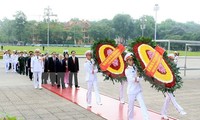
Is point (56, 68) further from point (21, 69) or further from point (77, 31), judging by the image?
point (77, 31)

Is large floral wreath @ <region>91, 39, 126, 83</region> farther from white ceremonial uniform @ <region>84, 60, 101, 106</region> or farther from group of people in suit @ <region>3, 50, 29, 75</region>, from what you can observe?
group of people in suit @ <region>3, 50, 29, 75</region>

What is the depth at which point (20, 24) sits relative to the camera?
105 meters

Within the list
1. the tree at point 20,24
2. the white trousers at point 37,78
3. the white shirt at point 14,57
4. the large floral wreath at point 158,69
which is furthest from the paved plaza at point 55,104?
the tree at point 20,24

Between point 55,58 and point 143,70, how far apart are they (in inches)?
305

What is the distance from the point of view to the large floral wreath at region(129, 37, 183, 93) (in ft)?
23.0

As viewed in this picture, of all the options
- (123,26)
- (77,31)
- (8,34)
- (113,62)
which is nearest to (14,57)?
(113,62)

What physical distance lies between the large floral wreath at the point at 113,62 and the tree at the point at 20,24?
95.5 metres

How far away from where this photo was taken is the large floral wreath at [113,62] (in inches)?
368

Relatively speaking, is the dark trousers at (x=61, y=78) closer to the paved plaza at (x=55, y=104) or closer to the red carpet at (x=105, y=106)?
the red carpet at (x=105, y=106)

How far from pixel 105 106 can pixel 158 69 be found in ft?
10.1

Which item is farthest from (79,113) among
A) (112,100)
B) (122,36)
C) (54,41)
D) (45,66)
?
(122,36)

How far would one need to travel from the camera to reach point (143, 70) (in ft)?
23.4

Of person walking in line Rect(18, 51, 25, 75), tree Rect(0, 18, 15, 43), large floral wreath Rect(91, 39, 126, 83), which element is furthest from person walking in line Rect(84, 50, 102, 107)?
tree Rect(0, 18, 15, 43)

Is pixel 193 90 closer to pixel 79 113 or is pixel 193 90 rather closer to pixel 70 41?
pixel 79 113
